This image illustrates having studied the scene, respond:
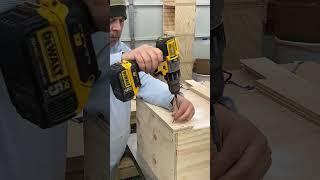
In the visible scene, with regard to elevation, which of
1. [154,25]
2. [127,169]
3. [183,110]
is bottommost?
[127,169]

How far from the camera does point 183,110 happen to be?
1.22ft

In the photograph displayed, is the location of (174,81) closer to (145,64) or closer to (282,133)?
(145,64)

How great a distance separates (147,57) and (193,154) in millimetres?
156

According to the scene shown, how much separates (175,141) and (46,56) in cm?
21

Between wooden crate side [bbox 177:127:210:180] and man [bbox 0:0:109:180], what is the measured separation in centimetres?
17

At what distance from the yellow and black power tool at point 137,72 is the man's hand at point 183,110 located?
1 centimetres

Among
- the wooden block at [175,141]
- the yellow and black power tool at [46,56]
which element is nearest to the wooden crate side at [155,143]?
the wooden block at [175,141]

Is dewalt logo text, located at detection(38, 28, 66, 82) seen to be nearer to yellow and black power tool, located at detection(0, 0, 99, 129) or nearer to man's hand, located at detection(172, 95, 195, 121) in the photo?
yellow and black power tool, located at detection(0, 0, 99, 129)

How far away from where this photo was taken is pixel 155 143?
1.33 feet

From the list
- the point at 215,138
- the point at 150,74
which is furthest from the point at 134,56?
the point at 215,138

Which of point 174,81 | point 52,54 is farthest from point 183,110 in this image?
point 52,54

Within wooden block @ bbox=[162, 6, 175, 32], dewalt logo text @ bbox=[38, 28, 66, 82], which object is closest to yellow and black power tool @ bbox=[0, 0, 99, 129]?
dewalt logo text @ bbox=[38, 28, 66, 82]

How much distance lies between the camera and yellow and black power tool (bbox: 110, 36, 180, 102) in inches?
14.2

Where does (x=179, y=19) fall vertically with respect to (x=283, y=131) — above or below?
above
